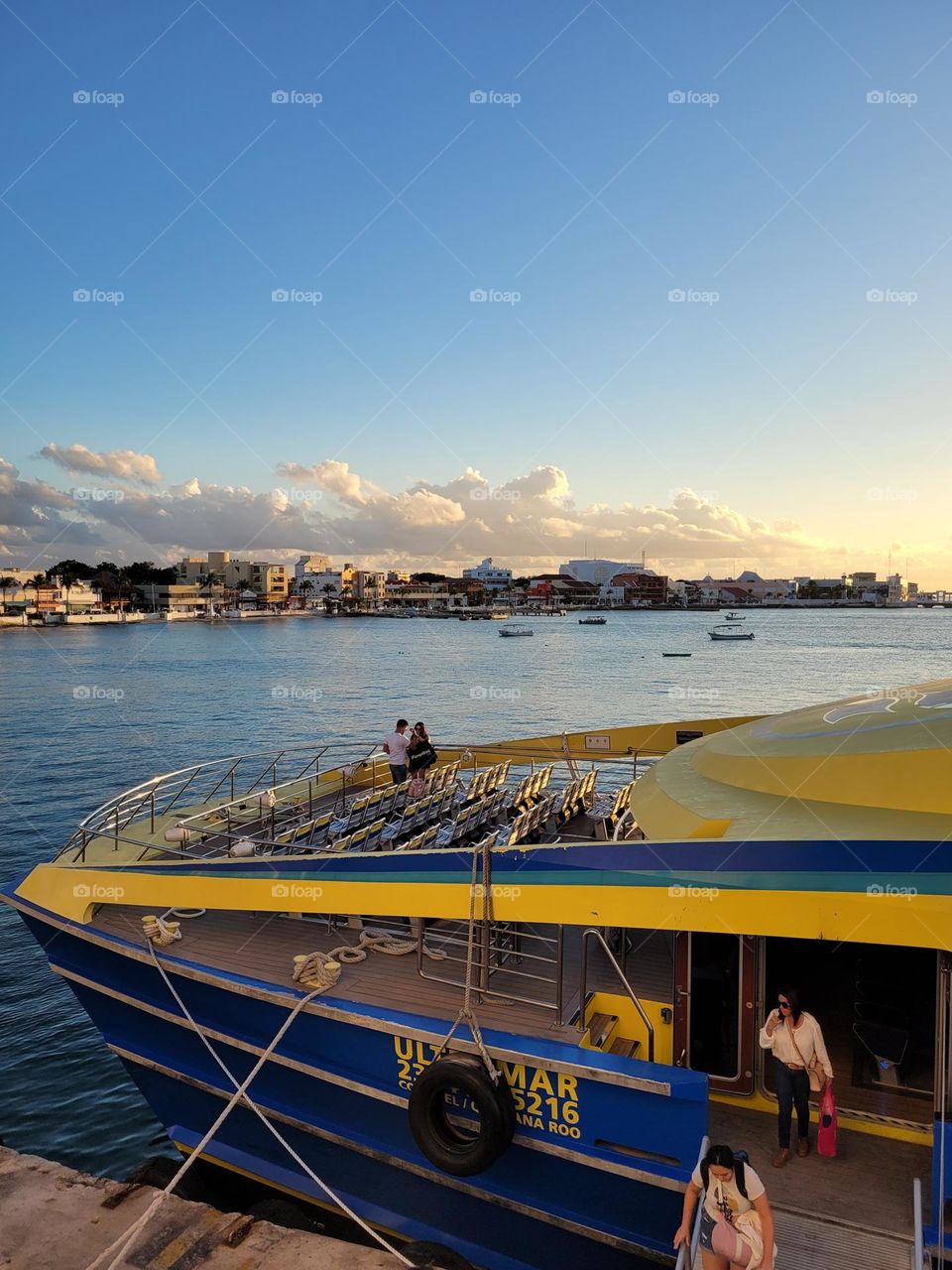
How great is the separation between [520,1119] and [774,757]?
3858mm

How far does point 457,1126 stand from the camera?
7.02 meters

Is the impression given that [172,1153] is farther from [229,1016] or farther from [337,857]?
[337,857]

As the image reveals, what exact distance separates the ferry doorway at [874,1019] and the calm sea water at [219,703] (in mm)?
9187

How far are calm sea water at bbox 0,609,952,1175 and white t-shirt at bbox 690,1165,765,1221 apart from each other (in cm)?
904

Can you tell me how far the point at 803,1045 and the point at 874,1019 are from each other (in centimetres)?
95

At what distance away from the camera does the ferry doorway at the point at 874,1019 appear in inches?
249

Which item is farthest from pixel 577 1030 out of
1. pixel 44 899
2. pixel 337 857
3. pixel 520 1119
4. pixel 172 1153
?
pixel 172 1153

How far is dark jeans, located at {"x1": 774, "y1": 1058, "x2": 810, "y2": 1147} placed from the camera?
6.02m

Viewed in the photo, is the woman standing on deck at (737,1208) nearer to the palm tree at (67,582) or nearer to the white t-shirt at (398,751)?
the white t-shirt at (398,751)
